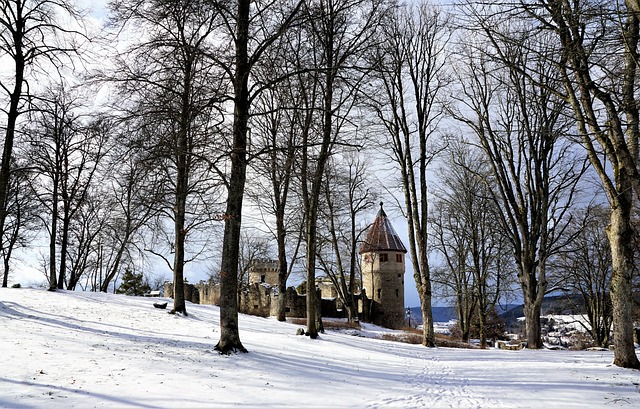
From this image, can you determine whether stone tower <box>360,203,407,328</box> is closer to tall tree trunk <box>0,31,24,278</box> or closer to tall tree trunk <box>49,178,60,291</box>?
tall tree trunk <box>49,178,60,291</box>

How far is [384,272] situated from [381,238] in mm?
3146

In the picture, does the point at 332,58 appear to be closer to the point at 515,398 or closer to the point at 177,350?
the point at 177,350

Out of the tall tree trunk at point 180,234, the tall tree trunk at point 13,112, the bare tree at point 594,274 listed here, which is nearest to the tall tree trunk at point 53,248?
the tall tree trunk at point 180,234

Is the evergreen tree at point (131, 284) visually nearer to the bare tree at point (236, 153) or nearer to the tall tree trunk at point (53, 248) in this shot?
the tall tree trunk at point (53, 248)

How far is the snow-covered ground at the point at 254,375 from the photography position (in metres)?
6.45

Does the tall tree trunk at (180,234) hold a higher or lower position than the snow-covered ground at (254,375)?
higher

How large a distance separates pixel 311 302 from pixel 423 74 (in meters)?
9.48

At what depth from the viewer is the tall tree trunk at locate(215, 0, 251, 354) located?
983 centimetres

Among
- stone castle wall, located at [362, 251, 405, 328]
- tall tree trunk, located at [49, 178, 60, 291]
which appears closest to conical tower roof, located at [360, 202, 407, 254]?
stone castle wall, located at [362, 251, 405, 328]

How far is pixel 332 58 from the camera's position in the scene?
50.5 feet

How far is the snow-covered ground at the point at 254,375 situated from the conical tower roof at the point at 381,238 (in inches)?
1172

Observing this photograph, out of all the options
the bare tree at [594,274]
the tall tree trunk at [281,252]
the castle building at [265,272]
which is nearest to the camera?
the tall tree trunk at [281,252]

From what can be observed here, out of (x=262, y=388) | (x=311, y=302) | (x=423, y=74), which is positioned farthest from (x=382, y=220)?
(x=262, y=388)

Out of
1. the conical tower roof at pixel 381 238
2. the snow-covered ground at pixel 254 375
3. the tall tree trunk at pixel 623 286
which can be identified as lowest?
the snow-covered ground at pixel 254 375
